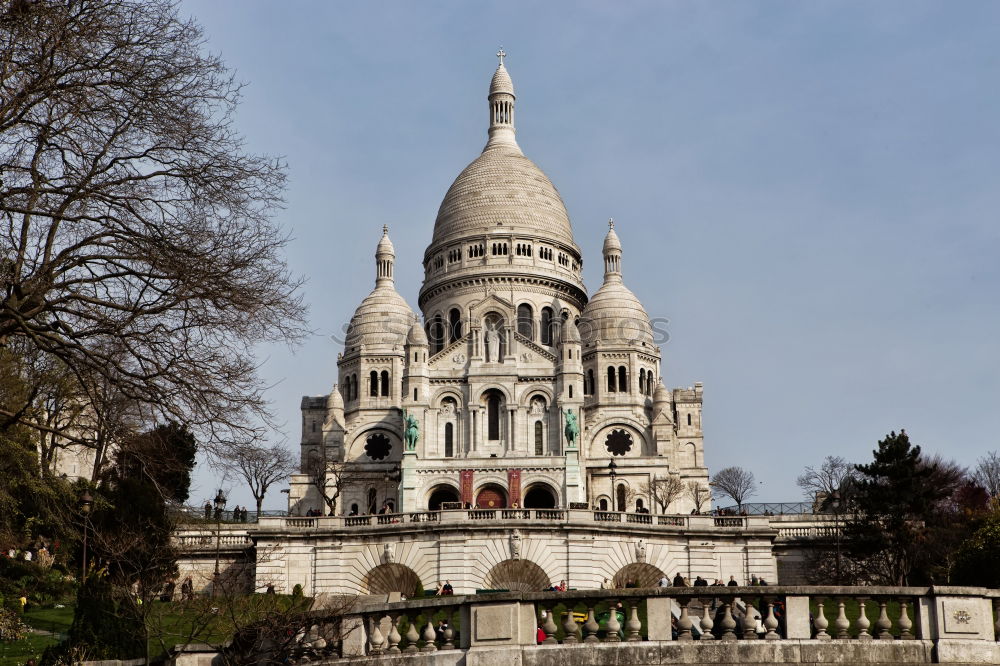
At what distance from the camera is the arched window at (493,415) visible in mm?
81188

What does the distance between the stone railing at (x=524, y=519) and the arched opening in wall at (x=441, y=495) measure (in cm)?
2701

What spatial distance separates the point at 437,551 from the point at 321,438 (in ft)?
143

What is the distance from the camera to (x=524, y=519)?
149 feet

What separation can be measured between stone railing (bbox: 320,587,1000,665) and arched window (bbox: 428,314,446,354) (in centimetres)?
7807

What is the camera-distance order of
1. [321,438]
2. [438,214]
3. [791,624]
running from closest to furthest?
1. [791,624]
2. [321,438]
3. [438,214]

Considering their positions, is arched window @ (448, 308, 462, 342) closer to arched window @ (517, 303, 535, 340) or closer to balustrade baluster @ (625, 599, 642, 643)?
arched window @ (517, 303, 535, 340)

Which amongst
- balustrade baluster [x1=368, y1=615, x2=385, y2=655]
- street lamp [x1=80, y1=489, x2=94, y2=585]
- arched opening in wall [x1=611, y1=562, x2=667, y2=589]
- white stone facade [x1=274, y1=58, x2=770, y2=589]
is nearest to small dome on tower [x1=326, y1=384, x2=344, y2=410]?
white stone facade [x1=274, y1=58, x2=770, y2=589]

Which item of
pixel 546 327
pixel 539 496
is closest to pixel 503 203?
A: pixel 546 327

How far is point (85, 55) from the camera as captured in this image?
15.9 metres

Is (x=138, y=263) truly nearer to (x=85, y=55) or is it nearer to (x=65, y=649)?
(x=85, y=55)

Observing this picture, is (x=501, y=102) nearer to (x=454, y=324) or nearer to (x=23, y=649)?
(x=454, y=324)

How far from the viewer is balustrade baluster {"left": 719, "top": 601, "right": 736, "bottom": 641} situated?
15875 millimetres

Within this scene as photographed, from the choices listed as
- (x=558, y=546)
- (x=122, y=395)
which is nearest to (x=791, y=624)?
(x=122, y=395)

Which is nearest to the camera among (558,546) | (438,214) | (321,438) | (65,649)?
(65,649)
